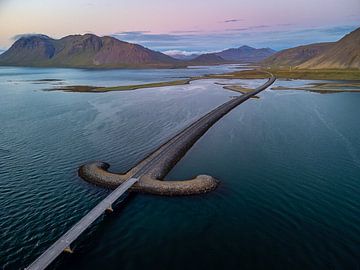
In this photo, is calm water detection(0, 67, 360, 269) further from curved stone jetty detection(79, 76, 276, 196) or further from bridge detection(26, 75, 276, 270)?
curved stone jetty detection(79, 76, 276, 196)

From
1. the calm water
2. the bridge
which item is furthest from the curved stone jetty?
the calm water

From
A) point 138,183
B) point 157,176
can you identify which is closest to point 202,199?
point 157,176

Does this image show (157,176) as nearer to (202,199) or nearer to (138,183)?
(138,183)

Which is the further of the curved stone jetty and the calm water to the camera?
the curved stone jetty

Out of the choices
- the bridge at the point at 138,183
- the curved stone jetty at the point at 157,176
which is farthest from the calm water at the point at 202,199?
the curved stone jetty at the point at 157,176

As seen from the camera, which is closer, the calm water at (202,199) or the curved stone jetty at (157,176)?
the calm water at (202,199)

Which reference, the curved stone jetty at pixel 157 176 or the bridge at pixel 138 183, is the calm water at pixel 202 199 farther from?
the curved stone jetty at pixel 157 176
